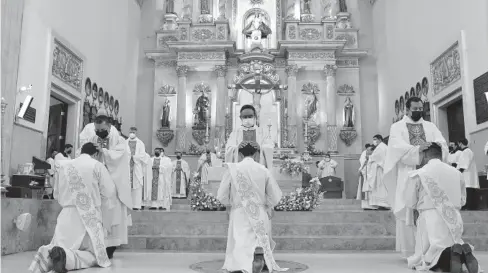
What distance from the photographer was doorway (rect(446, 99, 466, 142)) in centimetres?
1202

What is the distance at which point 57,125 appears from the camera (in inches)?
493

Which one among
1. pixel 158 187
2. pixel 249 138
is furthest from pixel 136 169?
pixel 249 138

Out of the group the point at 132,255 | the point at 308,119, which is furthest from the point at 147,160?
the point at 308,119

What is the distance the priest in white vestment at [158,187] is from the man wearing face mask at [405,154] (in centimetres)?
640

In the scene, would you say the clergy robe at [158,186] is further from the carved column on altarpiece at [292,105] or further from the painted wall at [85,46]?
the carved column on altarpiece at [292,105]

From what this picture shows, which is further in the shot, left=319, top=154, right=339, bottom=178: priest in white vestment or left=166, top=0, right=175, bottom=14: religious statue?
left=166, top=0, right=175, bottom=14: religious statue

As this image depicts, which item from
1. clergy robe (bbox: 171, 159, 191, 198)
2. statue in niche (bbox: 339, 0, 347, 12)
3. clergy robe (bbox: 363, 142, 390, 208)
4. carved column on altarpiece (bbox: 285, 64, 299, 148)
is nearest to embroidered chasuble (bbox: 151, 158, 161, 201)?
clergy robe (bbox: 171, 159, 191, 198)

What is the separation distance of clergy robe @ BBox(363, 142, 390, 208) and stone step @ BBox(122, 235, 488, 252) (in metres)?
2.76

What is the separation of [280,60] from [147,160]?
9185mm

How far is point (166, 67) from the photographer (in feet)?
57.7

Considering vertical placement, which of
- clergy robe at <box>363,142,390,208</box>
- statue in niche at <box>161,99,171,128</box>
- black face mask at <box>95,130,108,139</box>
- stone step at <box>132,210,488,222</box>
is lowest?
stone step at <box>132,210,488,222</box>

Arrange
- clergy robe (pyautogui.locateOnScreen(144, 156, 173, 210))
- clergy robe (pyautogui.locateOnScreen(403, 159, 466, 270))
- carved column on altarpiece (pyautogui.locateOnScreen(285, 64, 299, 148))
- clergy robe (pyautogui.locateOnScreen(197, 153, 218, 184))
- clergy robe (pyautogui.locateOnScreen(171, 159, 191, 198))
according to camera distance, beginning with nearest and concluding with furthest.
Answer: clergy robe (pyautogui.locateOnScreen(403, 159, 466, 270)), clergy robe (pyautogui.locateOnScreen(144, 156, 173, 210)), clergy robe (pyautogui.locateOnScreen(197, 153, 218, 184)), clergy robe (pyautogui.locateOnScreen(171, 159, 191, 198)), carved column on altarpiece (pyautogui.locateOnScreen(285, 64, 299, 148))

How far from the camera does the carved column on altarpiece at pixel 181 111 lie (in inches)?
646

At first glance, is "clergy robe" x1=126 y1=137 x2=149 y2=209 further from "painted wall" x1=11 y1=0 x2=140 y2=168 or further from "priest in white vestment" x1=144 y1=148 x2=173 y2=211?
"painted wall" x1=11 y1=0 x2=140 y2=168
